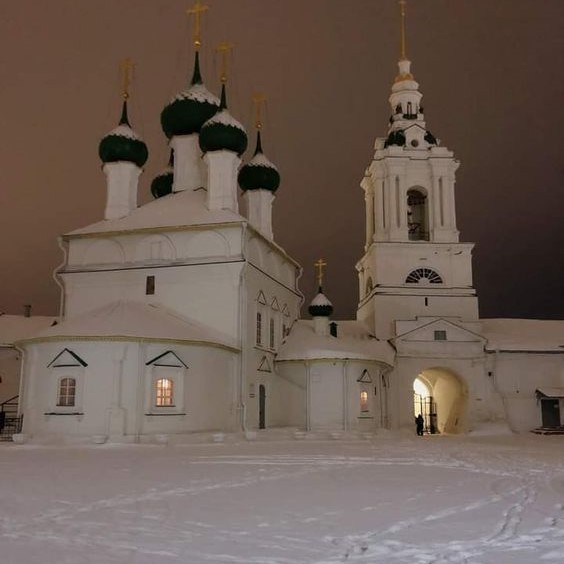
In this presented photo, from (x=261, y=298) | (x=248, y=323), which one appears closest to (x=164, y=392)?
(x=248, y=323)

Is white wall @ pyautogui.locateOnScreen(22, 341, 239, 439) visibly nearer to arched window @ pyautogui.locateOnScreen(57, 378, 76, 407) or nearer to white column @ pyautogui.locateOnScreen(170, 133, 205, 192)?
arched window @ pyautogui.locateOnScreen(57, 378, 76, 407)

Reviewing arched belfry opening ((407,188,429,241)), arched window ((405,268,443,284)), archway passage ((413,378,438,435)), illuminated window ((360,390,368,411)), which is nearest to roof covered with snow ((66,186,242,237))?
illuminated window ((360,390,368,411))

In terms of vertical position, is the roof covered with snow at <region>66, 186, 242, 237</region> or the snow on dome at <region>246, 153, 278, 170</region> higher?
the snow on dome at <region>246, 153, 278, 170</region>

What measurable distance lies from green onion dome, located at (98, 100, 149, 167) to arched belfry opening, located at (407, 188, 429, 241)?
560 inches

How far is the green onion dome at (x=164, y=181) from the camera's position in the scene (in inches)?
1168

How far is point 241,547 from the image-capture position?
579cm

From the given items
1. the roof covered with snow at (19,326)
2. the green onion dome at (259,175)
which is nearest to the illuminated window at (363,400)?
the green onion dome at (259,175)

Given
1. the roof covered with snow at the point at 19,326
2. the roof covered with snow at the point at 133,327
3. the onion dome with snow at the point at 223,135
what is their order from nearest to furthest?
the roof covered with snow at the point at 133,327, the onion dome with snow at the point at 223,135, the roof covered with snow at the point at 19,326

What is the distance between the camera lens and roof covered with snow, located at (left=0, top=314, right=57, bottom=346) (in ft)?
108

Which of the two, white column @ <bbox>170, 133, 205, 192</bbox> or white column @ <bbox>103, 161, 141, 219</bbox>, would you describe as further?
white column @ <bbox>170, 133, 205, 192</bbox>

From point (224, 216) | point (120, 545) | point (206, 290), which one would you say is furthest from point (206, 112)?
point (120, 545)

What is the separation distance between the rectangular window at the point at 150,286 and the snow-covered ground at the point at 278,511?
9735 mm

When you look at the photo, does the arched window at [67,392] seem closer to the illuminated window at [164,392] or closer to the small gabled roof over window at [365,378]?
the illuminated window at [164,392]

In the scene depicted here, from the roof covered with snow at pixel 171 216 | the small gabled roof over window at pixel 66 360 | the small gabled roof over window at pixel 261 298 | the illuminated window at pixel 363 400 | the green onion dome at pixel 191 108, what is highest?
the green onion dome at pixel 191 108
